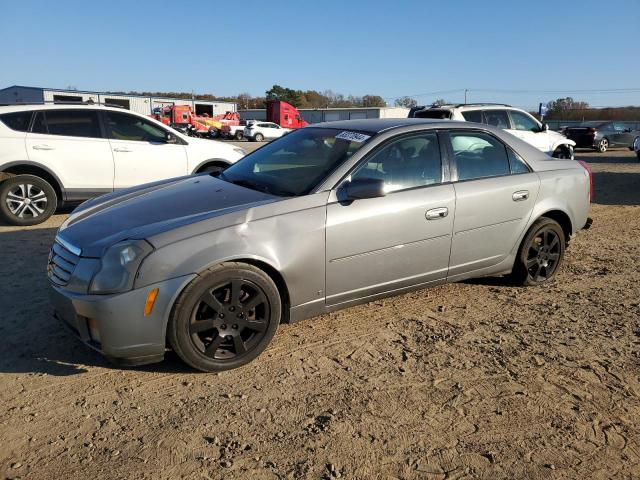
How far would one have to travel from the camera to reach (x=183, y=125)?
133ft

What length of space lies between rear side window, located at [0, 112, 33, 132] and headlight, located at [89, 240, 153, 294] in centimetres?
535

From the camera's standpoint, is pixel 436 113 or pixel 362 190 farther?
pixel 436 113

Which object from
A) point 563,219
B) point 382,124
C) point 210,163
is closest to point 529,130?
point 210,163

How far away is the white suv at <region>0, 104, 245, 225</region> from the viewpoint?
7.20 m

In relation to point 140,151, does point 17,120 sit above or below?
above

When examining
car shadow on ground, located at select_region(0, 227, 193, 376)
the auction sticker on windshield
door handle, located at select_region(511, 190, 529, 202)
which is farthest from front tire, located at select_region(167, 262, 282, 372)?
door handle, located at select_region(511, 190, 529, 202)

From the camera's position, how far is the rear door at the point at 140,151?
305 inches

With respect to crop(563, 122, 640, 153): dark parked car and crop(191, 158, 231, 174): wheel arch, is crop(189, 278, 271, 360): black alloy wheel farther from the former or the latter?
crop(563, 122, 640, 153): dark parked car

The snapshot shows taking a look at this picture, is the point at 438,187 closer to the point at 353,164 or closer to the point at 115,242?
the point at 353,164

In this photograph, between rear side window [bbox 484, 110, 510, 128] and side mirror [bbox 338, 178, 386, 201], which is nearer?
side mirror [bbox 338, 178, 386, 201]

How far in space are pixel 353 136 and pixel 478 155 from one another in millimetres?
1194

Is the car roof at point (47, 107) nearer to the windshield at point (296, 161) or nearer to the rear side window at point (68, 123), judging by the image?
the rear side window at point (68, 123)

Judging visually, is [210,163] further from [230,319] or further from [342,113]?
[342,113]

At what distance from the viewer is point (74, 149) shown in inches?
294
